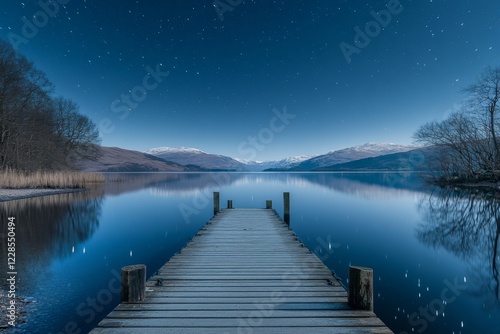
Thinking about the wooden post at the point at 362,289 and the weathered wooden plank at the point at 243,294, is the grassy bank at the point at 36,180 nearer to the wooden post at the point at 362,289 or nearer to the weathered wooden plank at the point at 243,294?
the weathered wooden plank at the point at 243,294

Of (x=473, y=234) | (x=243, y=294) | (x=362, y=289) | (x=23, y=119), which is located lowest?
(x=473, y=234)

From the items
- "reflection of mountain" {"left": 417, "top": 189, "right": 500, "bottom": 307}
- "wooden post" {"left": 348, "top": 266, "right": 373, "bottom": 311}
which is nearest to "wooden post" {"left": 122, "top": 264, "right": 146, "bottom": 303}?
"wooden post" {"left": 348, "top": 266, "right": 373, "bottom": 311}

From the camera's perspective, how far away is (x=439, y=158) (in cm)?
4684

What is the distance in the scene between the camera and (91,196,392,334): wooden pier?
4.14 meters

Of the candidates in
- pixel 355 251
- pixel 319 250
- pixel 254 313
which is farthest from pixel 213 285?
pixel 355 251

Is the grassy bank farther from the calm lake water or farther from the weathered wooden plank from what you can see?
the weathered wooden plank

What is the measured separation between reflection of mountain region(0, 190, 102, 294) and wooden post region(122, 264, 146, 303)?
5551 millimetres

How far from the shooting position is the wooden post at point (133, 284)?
4797 millimetres

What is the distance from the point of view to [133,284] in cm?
483

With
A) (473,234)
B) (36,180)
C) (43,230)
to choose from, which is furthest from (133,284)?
(36,180)

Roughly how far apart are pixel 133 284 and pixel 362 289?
13.8ft

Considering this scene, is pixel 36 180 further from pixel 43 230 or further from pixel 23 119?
pixel 43 230

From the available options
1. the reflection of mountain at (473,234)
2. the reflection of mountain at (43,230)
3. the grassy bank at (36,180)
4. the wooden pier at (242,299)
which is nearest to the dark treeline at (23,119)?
the grassy bank at (36,180)

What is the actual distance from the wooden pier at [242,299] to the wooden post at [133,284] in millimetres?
101
